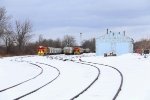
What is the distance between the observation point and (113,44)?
74.1 m

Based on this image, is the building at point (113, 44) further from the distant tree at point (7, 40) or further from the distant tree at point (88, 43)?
the distant tree at point (88, 43)

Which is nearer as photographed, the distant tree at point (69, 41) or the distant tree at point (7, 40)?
the distant tree at point (7, 40)

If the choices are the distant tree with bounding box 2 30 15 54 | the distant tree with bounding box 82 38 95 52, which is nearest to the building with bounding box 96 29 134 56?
the distant tree with bounding box 2 30 15 54

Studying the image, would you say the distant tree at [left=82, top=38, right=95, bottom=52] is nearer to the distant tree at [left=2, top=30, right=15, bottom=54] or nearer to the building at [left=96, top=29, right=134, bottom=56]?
the distant tree at [left=2, top=30, right=15, bottom=54]

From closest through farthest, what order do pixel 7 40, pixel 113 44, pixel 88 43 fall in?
pixel 113 44 < pixel 7 40 < pixel 88 43

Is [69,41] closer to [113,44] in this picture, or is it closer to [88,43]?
[88,43]

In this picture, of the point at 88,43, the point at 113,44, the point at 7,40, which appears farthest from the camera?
the point at 88,43

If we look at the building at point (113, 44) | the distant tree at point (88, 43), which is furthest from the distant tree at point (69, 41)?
the building at point (113, 44)

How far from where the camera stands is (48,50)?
8812 centimetres

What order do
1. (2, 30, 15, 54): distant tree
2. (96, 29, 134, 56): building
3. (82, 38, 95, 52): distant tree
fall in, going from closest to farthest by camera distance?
(96, 29, 134, 56): building → (2, 30, 15, 54): distant tree → (82, 38, 95, 52): distant tree

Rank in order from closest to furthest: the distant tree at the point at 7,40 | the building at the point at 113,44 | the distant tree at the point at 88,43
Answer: the building at the point at 113,44
the distant tree at the point at 7,40
the distant tree at the point at 88,43

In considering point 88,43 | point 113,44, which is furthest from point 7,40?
point 88,43

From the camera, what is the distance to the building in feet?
242

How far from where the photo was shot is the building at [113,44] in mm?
73875
